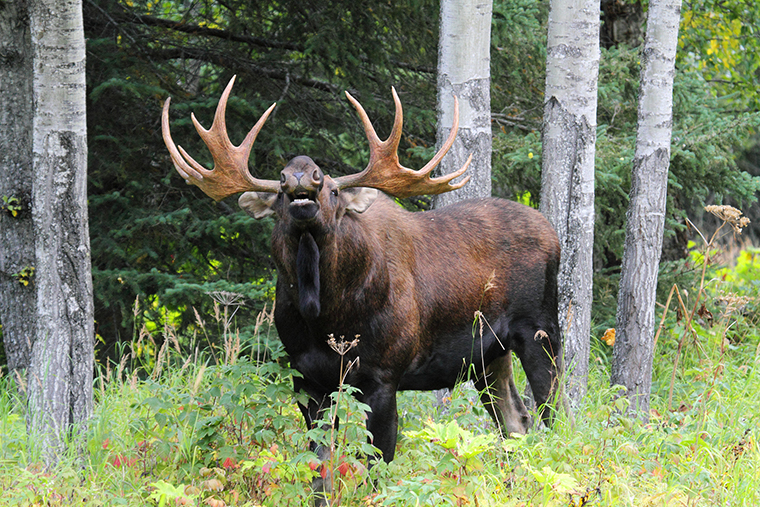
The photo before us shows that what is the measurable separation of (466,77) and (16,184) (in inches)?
150

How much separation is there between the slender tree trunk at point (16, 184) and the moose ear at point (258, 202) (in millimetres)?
2811

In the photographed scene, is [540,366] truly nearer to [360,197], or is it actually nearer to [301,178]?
[360,197]

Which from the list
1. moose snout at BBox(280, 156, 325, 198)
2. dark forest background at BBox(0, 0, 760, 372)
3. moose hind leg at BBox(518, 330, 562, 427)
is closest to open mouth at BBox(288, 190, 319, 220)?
moose snout at BBox(280, 156, 325, 198)

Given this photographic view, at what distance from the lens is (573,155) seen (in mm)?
5559

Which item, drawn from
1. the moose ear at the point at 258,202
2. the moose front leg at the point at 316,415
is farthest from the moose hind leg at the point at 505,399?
the moose ear at the point at 258,202

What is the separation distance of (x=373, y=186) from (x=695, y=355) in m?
4.68

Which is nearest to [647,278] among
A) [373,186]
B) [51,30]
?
[373,186]

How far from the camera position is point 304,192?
393 centimetres

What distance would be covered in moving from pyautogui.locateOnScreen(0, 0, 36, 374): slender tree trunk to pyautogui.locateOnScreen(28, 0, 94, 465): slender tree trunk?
6.64 ft

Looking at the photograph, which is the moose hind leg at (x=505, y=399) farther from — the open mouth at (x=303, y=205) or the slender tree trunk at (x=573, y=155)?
the open mouth at (x=303, y=205)

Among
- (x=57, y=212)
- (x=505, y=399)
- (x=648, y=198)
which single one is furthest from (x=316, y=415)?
(x=648, y=198)

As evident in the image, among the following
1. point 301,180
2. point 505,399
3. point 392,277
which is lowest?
point 505,399

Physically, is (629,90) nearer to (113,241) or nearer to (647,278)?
(647,278)

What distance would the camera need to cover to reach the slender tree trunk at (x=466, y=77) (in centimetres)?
551
